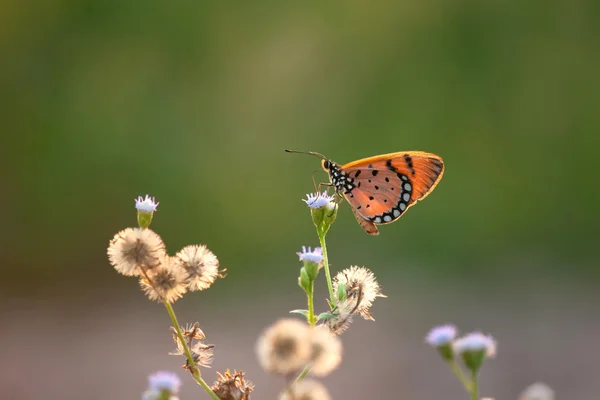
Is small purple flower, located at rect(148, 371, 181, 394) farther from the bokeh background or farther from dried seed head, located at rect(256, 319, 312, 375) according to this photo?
the bokeh background

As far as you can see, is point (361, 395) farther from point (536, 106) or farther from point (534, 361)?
point (536, 106)

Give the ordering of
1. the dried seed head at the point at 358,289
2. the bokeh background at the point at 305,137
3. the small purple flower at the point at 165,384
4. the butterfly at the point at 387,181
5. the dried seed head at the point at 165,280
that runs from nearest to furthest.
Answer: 1. the small purple flower at the point at 165,384
2. the dried seed head at the point at 165,280
3. the dried seed head at the point at 358,289
4. the butterfly at the point at 387,181
5. the bokeh background at the point at 305,137

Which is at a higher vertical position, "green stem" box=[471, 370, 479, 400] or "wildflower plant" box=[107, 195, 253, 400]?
"wildflower plant" box=[107, 195, 253, 400]

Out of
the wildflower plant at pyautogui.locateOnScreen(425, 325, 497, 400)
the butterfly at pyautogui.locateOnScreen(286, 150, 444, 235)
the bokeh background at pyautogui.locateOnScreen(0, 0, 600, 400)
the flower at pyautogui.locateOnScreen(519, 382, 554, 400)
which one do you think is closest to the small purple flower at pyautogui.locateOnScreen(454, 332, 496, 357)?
the wildflower plant at pyautogui.locateOnScreen(425, 325, 497, 400)

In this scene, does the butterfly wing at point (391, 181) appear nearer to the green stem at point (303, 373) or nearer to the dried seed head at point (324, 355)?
the green stem at point (303, 373)

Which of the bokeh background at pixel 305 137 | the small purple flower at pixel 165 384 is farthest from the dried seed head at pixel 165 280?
the bokeh background at pixel 305 137

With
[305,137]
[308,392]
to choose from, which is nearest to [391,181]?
[308,392]
